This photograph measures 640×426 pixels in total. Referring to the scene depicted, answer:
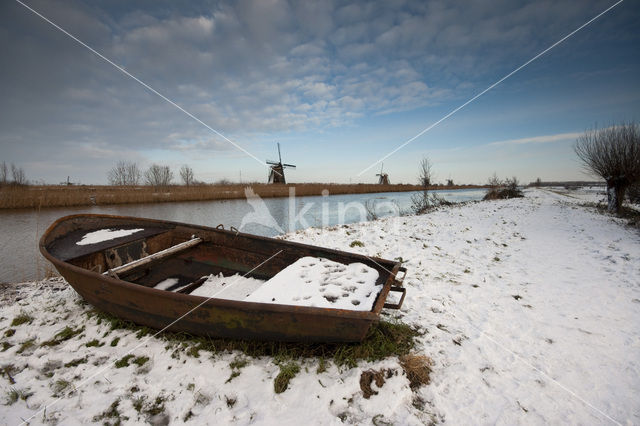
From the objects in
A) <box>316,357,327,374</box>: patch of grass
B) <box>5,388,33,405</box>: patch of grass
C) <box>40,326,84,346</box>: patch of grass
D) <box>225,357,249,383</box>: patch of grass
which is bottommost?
<box>5,388,33,405</box>: patch of grass

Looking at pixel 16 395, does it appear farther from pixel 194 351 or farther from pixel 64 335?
pixel 194 351

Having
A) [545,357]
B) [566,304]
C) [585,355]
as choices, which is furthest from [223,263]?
[566,304]

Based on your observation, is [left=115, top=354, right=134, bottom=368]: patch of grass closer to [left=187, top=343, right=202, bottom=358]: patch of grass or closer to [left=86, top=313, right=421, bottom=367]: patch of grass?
[left=86, top=313, right=421, bottom=367]: patch of grass

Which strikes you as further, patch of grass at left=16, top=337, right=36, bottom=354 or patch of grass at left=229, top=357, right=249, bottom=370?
patch of grass at left=16, top=337, right=36, bottom=354

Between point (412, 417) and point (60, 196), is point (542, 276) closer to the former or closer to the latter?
point (412, 417)

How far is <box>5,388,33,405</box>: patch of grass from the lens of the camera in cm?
226

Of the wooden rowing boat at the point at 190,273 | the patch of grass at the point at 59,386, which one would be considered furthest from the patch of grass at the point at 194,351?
the patch of grass at the point at 59,386

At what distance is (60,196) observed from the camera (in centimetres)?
1705

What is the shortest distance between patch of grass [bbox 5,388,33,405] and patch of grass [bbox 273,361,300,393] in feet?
7.46

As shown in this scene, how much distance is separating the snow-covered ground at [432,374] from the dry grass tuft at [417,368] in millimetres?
70

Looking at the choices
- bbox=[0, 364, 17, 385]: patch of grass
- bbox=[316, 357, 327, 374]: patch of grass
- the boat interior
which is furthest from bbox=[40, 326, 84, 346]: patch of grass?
bbox=[316, 357, 327, 374]: patch of grass

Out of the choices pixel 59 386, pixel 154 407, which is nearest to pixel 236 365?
pixel 154 407

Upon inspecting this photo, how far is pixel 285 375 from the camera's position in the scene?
7.89ft

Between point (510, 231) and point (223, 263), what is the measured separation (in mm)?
Result: 9884
